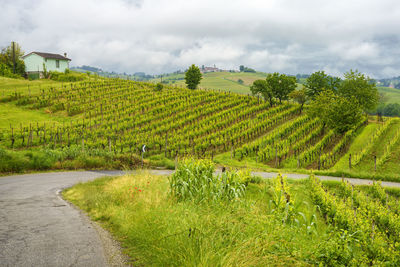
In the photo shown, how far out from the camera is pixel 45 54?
73.7 meters

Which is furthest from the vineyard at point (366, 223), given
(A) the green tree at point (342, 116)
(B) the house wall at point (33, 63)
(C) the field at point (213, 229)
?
(B) the house wall at point (33, 63)

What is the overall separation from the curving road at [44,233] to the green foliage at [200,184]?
9.46ft

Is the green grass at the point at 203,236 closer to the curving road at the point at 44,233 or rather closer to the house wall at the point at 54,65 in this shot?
the curving road at the point at 44,233

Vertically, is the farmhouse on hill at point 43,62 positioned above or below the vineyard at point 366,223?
above

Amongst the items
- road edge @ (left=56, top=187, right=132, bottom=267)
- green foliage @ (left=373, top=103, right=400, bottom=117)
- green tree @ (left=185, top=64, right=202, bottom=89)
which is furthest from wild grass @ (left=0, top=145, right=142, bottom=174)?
green foliage @ (left=373, top=103, right=400, bottom=117)

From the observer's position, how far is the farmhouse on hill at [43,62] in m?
72.8

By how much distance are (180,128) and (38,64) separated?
5451 centimetres

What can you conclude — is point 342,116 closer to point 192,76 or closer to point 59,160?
point 59,160

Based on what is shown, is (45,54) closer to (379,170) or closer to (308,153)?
(308,153)

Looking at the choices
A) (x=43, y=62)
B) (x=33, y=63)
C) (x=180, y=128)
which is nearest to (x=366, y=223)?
(x=180, y=128)

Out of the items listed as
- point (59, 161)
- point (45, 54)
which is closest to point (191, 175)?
point (59, 161)

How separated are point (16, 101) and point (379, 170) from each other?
175 ft

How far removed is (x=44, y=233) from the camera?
7238mm

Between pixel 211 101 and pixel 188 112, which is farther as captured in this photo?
pixel 211 101
